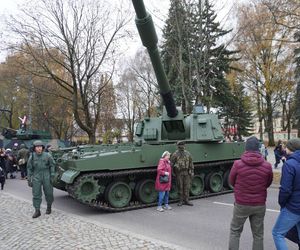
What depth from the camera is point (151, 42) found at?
9250 mm

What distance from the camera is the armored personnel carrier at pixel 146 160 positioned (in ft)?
31.3

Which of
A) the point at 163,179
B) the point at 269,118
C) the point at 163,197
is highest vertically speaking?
the point at 269,118

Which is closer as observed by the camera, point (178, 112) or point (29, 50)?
point (178, 112)

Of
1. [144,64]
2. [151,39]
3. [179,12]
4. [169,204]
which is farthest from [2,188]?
[144,64]

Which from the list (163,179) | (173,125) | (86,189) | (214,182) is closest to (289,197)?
(163,179)

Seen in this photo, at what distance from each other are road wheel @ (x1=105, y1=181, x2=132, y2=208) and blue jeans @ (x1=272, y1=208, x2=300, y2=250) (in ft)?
18.1

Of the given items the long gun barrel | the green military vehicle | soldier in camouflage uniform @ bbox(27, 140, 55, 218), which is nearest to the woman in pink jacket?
the long gun barrel

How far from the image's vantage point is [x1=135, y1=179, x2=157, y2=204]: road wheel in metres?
10.7

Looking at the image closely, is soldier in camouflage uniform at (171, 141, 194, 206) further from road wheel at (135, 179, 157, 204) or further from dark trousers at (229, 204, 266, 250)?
dark trousers at (229, 204, 266, 250)

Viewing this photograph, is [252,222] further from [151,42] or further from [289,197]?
[151,42]

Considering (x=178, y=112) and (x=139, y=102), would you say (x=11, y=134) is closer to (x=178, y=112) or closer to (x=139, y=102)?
(x=178, y=112)

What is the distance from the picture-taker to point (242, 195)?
5328mm

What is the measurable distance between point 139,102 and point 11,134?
22264 mm

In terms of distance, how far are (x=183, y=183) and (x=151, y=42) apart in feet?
11.8
